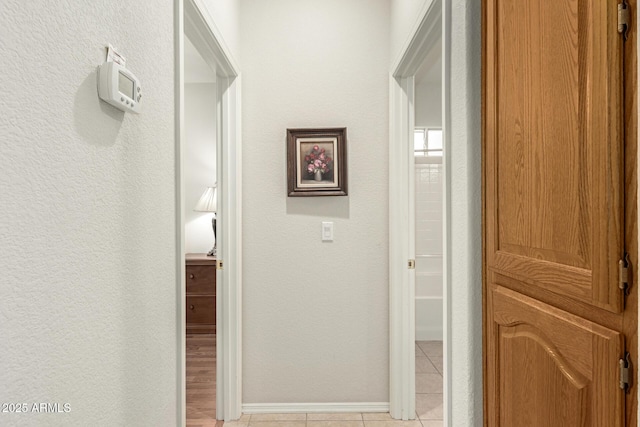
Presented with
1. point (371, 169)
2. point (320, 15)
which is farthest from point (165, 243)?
point (320, 15)

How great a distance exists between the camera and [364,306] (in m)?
2.75

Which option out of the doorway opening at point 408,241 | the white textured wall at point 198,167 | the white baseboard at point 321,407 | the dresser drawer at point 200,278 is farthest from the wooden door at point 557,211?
the white textured wall at point 198,167

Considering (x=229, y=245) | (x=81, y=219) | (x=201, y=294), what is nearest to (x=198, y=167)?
(x=201, y=294)

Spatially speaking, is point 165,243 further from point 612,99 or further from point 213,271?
point 213,271

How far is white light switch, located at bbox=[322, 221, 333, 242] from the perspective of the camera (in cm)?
274

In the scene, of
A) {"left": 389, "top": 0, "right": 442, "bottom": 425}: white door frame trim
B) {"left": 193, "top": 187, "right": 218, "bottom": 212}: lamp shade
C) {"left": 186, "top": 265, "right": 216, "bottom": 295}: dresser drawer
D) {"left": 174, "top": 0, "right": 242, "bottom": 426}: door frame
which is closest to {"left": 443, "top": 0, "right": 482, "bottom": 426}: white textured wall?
{"left": 389, "top": 0, "right": 442, "bottom": 425}: white door frame trim

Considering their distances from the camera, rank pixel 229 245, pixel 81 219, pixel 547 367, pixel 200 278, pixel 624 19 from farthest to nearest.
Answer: pixel 200 278 → pixel 229 245 → pixel 547 367 → pixel 81 219 → pixel 624 19

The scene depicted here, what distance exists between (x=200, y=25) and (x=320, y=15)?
1116mm

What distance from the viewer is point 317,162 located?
2725 mm

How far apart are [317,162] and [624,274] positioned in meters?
2.10

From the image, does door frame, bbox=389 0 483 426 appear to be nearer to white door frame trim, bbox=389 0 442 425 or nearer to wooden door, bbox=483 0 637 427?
wooden door, bbox=483 0 637 427

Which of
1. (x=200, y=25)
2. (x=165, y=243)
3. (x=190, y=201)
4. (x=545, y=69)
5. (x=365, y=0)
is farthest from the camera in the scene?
(x=190, y=201)

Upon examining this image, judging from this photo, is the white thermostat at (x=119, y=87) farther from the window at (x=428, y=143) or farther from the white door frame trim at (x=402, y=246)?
the window at (x=428, y=143)

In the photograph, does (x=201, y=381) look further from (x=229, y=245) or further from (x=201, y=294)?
(x=229, y=245)
